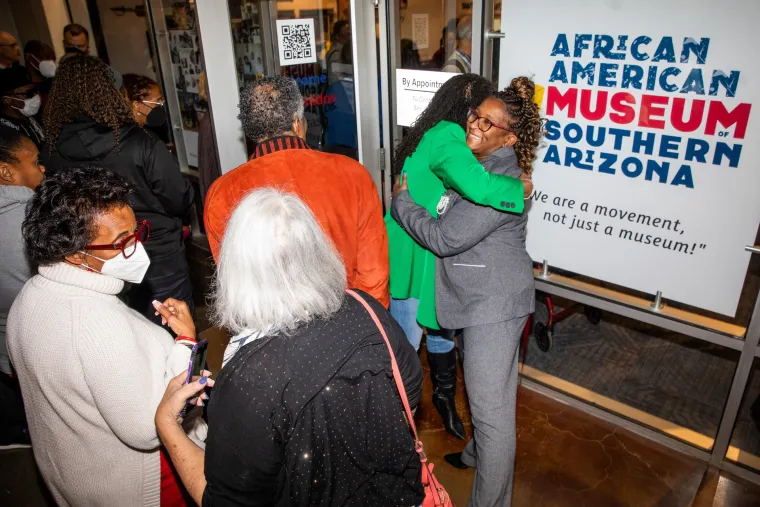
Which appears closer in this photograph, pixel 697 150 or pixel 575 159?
pixel 697 150

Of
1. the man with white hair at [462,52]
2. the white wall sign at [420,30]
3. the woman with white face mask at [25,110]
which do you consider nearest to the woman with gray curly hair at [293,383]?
the man with white hair at [462,52]

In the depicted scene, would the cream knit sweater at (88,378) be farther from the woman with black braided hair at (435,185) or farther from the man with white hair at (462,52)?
the man with white hair at (462,52)

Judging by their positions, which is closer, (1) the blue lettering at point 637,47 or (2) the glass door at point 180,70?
(1) the blue lettering at point 637,47

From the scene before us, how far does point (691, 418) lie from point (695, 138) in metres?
1.74

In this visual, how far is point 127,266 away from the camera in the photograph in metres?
1.70

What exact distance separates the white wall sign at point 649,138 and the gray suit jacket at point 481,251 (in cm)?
73

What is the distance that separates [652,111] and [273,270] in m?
2.02

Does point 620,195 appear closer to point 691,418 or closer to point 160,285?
point 691,418

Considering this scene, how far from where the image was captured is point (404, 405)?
56.9 inches

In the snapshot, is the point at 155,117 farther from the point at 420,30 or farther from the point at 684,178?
the point at 684,178

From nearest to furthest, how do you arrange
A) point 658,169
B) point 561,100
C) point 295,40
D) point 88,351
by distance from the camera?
point 88,351, point 658,169, point 561,100, point 295,40

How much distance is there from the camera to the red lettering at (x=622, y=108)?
2471 mm

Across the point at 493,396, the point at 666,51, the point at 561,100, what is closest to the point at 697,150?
the point at 666,51

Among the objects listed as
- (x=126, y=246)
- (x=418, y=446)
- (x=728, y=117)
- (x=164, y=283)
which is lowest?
(x=164, y=283)
